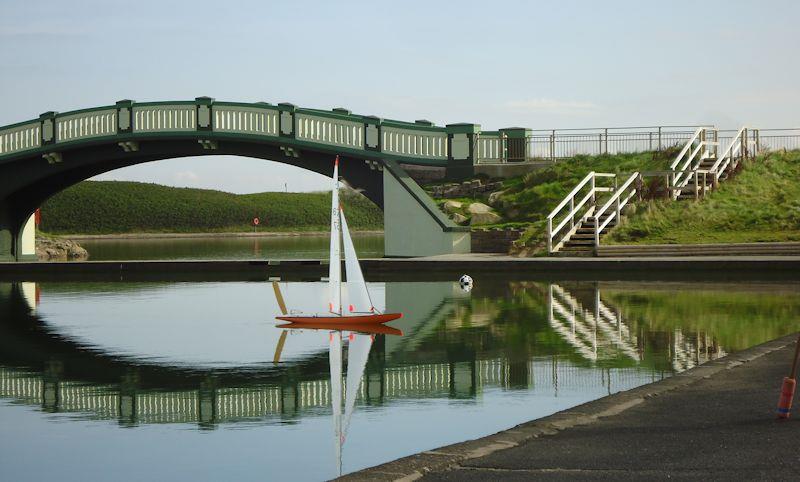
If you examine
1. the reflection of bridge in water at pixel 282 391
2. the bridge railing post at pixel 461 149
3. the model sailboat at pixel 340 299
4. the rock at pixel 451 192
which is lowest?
the reflection of bridge in water at pixel 282 391

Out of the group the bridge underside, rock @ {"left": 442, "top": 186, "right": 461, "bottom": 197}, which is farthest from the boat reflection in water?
rock @ {"left": 442, "top": 186, "right": 461, "bottom": 197}

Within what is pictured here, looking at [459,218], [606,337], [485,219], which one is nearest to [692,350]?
[606,337]

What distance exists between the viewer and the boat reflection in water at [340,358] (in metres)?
12.2

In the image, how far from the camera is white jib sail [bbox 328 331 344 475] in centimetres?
1127

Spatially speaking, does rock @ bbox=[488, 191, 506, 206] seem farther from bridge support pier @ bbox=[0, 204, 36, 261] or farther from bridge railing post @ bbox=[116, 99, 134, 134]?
bridge support pier @ bbox=[0, 204, 36, 261]

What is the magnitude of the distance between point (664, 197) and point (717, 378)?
101 feet

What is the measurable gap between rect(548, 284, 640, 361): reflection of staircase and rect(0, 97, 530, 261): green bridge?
19571 mm

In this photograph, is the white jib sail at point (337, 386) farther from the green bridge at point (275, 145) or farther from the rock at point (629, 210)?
the green bridge at point (275, 145)

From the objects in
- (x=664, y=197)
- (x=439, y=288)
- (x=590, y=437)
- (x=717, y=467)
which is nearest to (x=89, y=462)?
(x=590, y=437)

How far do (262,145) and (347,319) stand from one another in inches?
1136

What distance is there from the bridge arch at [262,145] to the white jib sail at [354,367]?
78.6 ft

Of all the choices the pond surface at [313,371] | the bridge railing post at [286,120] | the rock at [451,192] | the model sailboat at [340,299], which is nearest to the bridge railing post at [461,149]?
the rock at [451,192]

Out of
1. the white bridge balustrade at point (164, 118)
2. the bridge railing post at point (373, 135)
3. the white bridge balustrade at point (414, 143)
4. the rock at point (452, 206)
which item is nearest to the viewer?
the rock at point (452, 206)

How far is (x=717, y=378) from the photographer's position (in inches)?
513
